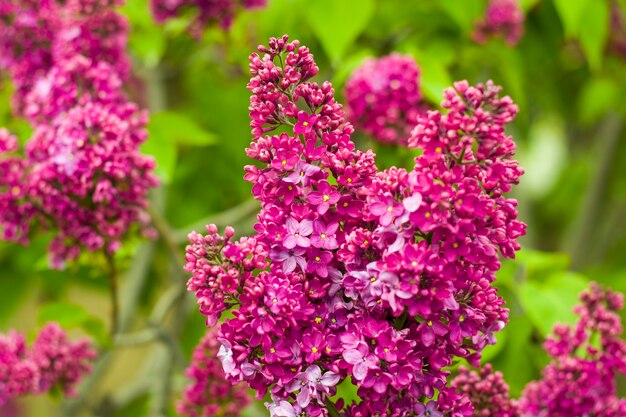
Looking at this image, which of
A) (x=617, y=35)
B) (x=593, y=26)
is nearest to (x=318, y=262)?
(x=593, y=26)

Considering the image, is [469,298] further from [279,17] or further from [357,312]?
[279,17]

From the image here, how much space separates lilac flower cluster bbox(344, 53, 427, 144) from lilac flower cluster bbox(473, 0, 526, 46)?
343 mm

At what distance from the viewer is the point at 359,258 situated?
72 centimetres

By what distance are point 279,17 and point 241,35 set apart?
12 centimetres

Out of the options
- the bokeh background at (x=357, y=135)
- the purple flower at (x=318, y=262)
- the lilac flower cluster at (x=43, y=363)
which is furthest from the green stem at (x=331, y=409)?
the lilac flower cluster at (x=43, y=363)

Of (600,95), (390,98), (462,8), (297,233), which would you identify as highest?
(600,95)

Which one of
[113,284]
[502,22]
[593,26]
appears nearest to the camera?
[113,284]

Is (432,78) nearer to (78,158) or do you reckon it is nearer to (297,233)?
(78,158)

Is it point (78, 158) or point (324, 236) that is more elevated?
point (78, 158)

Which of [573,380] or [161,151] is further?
[161,151]

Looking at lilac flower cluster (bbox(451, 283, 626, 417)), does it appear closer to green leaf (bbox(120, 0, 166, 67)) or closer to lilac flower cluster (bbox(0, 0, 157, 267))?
lilac flower cluster (bbox(0, 0, 157, 267))

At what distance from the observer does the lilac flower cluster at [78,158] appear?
1.10 meters

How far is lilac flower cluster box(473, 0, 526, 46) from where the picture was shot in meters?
1.63

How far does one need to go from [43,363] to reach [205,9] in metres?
0.65
